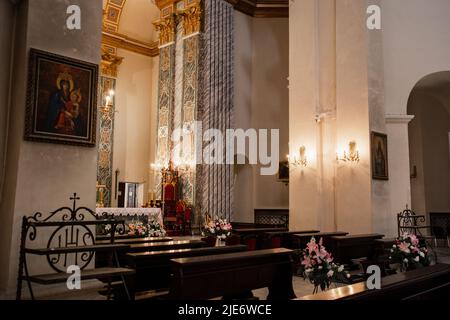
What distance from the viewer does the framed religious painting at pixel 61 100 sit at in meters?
5.32

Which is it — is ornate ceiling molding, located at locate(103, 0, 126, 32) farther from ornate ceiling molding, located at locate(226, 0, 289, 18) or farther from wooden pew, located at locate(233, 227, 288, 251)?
wooden pew, located at locate(233, 227, 288, 251)

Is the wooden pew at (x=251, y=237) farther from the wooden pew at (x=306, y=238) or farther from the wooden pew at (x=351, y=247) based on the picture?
the wooden pew at (x=351, y=247)

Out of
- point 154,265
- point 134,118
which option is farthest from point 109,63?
point 154,265

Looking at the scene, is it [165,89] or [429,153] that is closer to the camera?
[429,153]

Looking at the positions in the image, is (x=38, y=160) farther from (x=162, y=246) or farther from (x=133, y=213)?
(x=133, y=213)

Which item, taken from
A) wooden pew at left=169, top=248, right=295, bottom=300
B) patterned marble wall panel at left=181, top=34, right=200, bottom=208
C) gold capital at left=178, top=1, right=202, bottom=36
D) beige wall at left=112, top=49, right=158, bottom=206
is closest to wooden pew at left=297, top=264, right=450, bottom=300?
wooden pew at left=169, top=248, right=295, bottom=300

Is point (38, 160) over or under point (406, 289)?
over

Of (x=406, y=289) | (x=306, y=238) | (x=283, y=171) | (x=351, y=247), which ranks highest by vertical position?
(x=283, y=171)

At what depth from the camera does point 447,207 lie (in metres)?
15.5

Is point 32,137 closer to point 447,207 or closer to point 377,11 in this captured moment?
point 377,11

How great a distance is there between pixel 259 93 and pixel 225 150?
2921 millimetres

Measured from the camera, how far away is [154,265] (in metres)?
5.57
